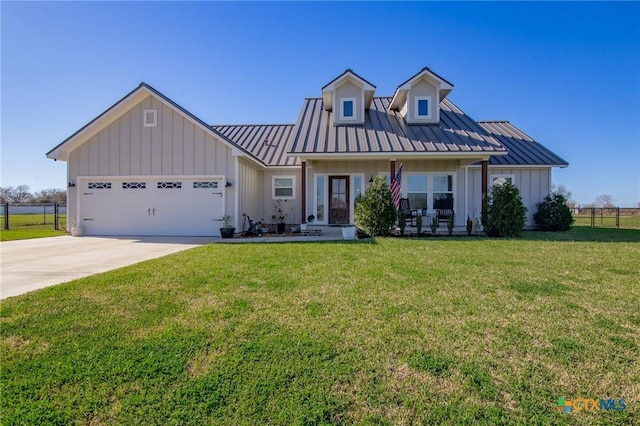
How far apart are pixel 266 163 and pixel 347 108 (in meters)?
4.37

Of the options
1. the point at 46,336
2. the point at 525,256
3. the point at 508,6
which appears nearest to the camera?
the point at 46,336

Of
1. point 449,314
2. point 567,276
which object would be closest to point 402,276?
point 449,314

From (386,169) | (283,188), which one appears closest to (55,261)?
(283,188)

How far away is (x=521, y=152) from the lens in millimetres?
13820

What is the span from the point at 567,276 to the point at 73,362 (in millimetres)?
6481

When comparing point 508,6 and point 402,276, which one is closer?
point 402,276

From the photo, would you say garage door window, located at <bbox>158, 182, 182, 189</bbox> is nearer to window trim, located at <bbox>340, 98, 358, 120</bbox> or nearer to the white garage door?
the white garage door

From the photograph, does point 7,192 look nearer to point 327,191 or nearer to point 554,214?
point 327,191

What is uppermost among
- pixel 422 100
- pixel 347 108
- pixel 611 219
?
pixel 422 100

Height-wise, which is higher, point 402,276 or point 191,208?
point 191,208

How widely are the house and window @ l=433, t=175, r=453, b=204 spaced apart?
0.14ft

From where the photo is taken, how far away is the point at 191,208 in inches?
446

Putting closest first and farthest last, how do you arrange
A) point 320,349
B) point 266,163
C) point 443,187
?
point 320,349 < point 443,187 < point 266,163

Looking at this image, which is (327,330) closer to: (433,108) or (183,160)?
(183,160)
